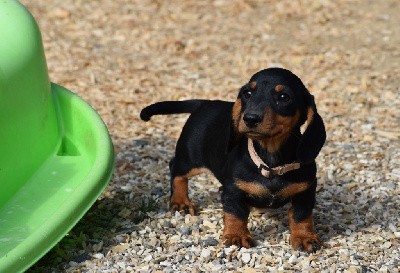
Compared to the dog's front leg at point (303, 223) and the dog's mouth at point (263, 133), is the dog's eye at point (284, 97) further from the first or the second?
the dog's front leg at point (303, 223)

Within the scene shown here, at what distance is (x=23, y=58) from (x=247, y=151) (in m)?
1.39

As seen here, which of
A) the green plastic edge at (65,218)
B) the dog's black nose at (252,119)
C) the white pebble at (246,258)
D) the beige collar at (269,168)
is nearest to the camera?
the green plastic edge at (65,218)

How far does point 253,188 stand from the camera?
4.64 metres

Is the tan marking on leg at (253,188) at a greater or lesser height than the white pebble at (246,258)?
greater

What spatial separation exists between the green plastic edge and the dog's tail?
10.3 inches

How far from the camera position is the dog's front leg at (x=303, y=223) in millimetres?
4734

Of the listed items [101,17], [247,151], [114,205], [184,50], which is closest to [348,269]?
[247,151]

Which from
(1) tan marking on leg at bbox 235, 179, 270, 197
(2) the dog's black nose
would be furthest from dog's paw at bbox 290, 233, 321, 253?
(2) the dog's black nose

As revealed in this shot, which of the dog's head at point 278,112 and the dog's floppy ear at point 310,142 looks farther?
the dog's floppy ear at point 310,142

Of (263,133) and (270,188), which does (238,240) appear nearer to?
(270,188)

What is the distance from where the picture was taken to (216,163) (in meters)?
4.98

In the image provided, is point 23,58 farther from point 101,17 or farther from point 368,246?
point 101,17

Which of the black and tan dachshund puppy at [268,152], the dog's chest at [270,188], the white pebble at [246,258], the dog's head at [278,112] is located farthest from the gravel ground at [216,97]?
the dog's head at [278,112]

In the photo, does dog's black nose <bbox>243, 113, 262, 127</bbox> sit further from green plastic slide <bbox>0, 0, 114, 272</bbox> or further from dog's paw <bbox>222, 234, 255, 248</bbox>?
green plastic slide <bbox>0, 0, 114, 272</bbox>
